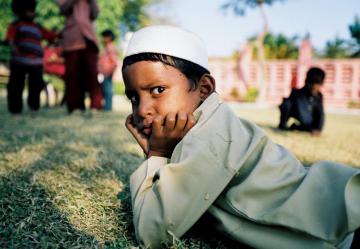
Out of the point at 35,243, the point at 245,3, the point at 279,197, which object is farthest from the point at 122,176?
the point at 245,3

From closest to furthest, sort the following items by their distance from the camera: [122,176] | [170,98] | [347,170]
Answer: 1. [347,170]
2. [170,98]
3. [122,176]

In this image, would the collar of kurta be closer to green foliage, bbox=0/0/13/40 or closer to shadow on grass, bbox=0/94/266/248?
shadow on grass, bbox=0/94/266/248

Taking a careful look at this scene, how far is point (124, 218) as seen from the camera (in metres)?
1.56

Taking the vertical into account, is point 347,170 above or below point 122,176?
above

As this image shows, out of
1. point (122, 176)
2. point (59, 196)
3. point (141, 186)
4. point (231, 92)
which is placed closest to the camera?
point (141, 186)

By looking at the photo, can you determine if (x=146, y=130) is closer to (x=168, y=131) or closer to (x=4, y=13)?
(x=168, y=131)

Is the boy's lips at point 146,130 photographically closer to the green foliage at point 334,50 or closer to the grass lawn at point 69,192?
the grass lawn at point 69,192

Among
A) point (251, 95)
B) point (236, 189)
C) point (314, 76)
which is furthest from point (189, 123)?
point (251, 95)

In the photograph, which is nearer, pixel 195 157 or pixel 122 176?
pixel 195 157

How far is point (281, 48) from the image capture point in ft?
75.7

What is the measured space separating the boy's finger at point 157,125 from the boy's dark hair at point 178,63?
254 millimetres

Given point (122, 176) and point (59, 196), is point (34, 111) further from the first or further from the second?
point (59, 196)

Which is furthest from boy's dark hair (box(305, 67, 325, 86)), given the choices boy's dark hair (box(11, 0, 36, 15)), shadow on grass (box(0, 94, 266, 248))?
boy's dark hair (box(11, 0, 36, 15))

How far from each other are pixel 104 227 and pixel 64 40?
4469mm
